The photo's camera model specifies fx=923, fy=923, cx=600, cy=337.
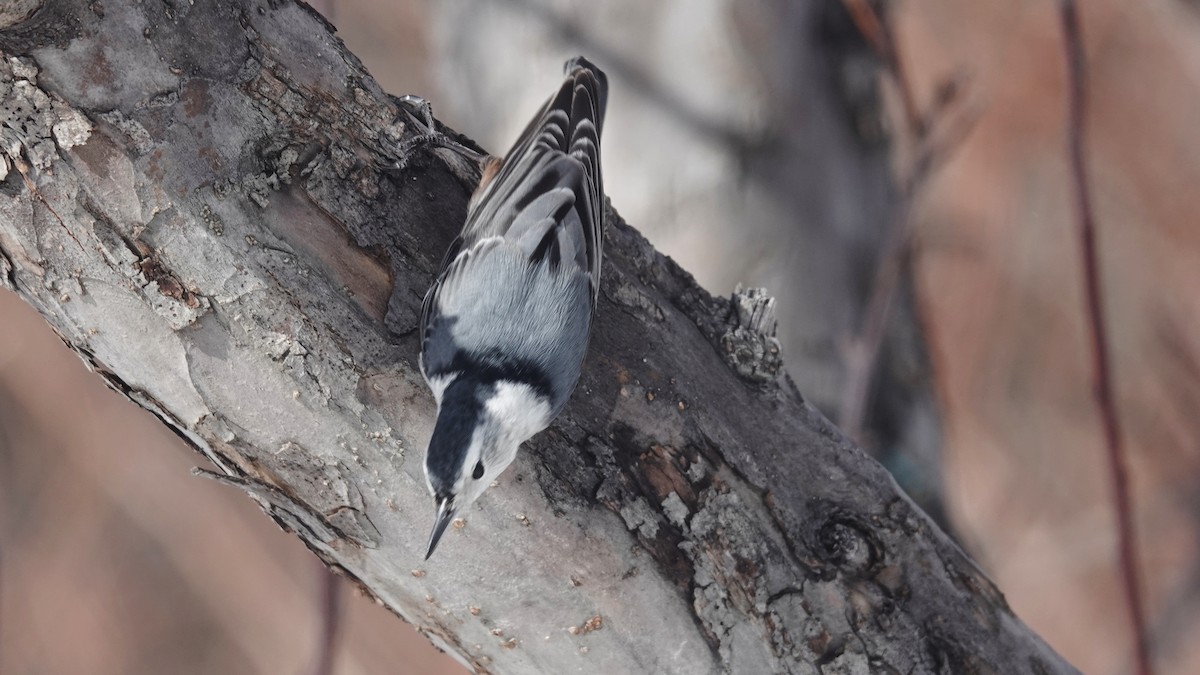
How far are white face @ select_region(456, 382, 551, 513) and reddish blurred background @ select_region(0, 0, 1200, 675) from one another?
2.49ft

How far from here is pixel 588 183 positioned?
4.00 feet

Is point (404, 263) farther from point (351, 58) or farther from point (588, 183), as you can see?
point (588, 183)

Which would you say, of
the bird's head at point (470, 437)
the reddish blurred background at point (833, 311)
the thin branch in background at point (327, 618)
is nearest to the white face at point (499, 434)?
the bird's head at point (470, 437)

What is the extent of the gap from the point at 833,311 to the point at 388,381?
4.91ft

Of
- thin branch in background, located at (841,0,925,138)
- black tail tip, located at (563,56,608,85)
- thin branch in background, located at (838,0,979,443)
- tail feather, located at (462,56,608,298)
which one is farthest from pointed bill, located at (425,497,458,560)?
thin branch in background, located at (841,0,925,138)

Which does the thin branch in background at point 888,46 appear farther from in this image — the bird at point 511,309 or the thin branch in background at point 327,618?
the thin branch in background at point 327,618

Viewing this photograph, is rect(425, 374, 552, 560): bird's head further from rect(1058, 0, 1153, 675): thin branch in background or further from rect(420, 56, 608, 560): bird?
rect(1058, 0, 1153, 675): thin branch in background

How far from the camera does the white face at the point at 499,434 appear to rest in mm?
828

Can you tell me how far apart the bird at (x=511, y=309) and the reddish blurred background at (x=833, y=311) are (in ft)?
1.64

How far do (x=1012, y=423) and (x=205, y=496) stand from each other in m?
3.16

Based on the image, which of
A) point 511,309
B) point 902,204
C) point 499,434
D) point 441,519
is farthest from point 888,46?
point 441,519

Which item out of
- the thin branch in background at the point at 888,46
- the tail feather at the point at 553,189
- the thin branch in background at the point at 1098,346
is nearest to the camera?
the tail feather at the point at 553,189

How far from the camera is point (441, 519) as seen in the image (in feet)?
2.79

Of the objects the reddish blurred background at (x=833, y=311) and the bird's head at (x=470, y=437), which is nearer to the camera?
the bird's head at (x=470, y=437)
